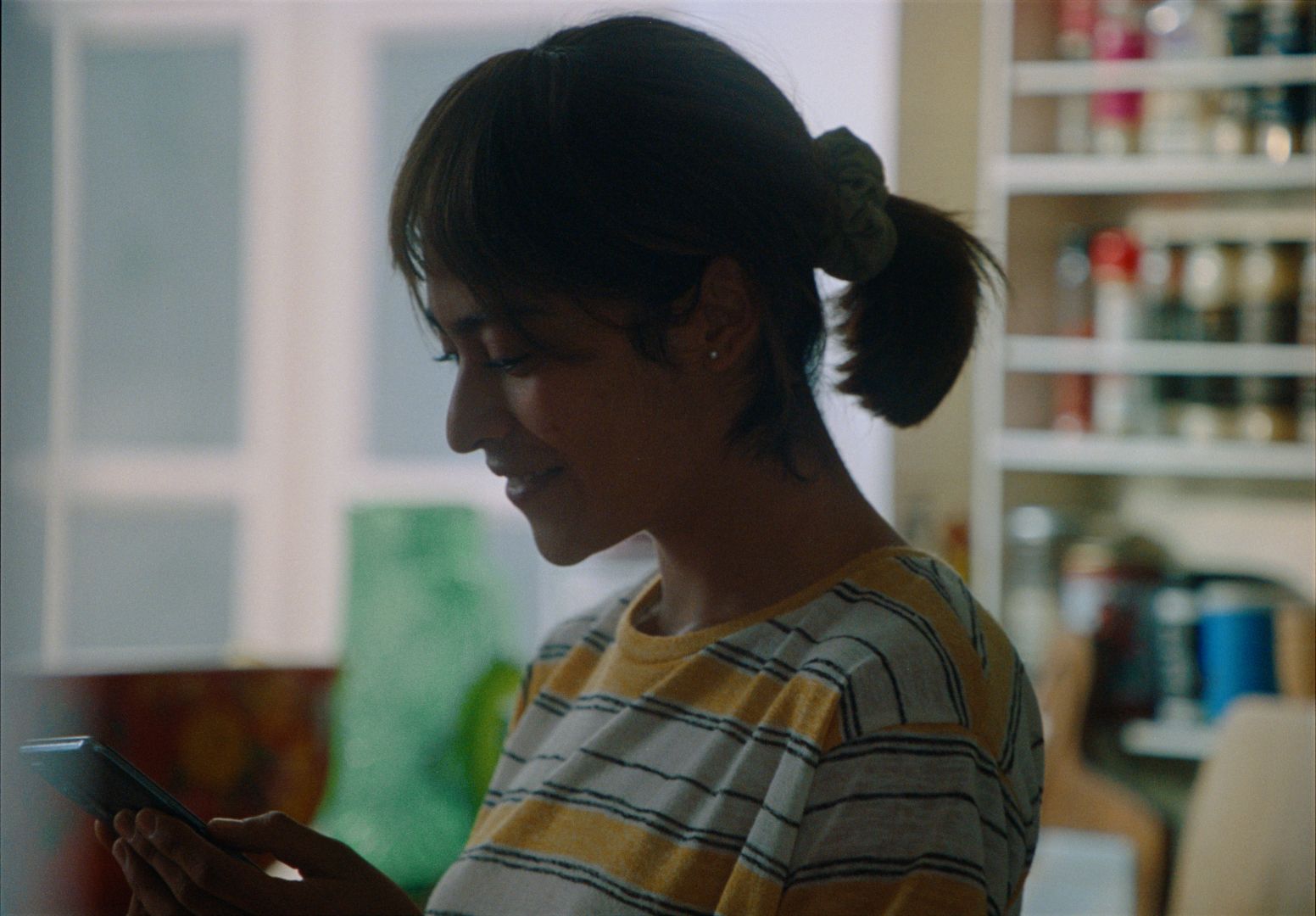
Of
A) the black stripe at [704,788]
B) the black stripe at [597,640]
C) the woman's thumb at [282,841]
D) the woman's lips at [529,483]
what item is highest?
the woman's lips at [529,483]

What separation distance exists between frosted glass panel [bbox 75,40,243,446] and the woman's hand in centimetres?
246

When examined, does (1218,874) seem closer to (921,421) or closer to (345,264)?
(921,421)

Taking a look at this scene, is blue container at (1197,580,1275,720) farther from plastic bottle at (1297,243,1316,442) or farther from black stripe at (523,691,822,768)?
black stripe at (523,691,822,768)

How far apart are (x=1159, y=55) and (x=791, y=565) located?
5.47 feet

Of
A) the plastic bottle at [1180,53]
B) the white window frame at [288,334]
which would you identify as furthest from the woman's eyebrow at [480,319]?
the white window frame at [288,334]

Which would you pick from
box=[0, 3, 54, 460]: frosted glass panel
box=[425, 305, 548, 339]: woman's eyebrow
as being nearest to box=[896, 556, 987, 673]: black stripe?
box=[425, 305, 548, 339]: woman's eyebrow

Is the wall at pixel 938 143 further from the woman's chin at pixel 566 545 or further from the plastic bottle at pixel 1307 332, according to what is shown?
the woman's chin at pixel 566 545

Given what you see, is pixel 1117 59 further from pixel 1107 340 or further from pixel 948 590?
pixel 948 590

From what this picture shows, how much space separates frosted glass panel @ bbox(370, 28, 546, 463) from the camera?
9.61ft

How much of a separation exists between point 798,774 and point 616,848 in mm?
107

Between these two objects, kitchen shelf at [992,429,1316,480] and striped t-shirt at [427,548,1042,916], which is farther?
kitchen shelf at [992,429,1316,480]

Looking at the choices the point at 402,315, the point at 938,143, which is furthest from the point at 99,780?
the point at 402,315

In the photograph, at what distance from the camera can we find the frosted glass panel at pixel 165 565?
2.98 metres

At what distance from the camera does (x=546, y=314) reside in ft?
2.12
